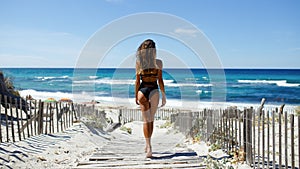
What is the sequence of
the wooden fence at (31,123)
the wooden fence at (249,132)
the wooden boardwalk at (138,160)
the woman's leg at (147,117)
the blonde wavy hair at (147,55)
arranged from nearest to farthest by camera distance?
the wooden fence at (249,132) → the wooden boardwalk at (138,160) → the blonde wavy hair at (147,55) → the woman's leg at (147,117) → the wooden fence at (31,123)

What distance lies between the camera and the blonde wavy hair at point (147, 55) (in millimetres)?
5690

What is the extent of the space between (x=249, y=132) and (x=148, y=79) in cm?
210

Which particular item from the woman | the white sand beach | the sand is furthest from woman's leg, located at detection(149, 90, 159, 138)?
the sand

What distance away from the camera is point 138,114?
67.7 ft

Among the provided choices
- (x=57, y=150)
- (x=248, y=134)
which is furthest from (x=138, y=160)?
(x=57, y=150)

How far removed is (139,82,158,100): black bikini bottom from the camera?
5.76 meters

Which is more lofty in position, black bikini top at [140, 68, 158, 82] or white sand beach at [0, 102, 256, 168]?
black bikini top at [140, 68, 158, 82]

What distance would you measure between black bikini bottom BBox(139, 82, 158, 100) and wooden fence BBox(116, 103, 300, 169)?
1.77 meters

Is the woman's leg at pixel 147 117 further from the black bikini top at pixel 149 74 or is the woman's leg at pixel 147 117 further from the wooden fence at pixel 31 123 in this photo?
the wooden fence at pixel 31 123

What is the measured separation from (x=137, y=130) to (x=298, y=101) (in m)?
27.8

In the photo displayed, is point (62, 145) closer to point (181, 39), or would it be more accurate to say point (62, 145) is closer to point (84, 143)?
point (84, 143)

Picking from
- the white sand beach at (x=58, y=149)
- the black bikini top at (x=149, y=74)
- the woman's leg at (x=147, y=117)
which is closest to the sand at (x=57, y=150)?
the white sand beach at (x=58, y=149)

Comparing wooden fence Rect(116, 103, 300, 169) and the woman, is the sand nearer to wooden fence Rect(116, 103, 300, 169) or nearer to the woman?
wooden fence Rect(116, 103, 300, 169)

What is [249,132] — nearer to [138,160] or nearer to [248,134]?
[248,134]
